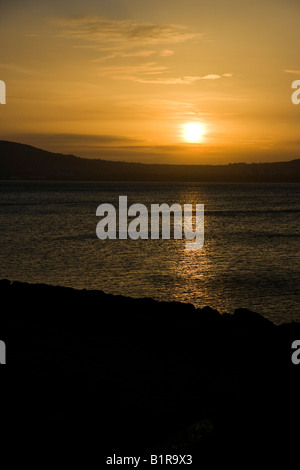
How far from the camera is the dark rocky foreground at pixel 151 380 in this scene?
6.31 metres

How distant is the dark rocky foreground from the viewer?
6.31 meters

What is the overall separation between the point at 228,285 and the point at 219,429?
18174mm

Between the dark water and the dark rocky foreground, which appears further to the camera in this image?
the dark water
